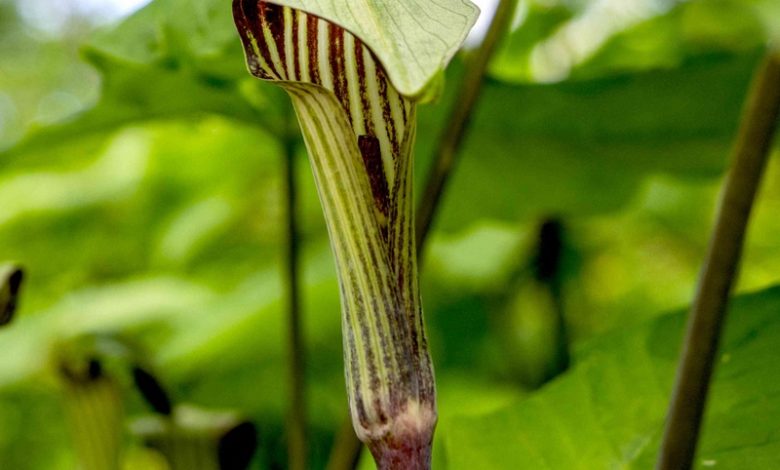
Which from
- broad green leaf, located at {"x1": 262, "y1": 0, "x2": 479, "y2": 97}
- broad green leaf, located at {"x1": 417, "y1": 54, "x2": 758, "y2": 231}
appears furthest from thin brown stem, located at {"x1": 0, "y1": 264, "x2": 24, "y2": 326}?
broad green leaf, located at {"x1": 417, "y1": 54, "x2": 758, "y2": 231}

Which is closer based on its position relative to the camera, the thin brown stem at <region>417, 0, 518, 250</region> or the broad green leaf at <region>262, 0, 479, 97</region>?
the broad green leaf at <region>262, 0, 479, 97</region>

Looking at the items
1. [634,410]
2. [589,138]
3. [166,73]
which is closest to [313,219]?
[589,138]

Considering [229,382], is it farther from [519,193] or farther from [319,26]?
[319,26]

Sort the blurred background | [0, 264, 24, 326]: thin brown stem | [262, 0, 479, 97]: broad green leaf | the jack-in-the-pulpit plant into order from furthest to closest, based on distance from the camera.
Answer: the blurred background, [0, 264, 24, 326]: thin brown stem, the jack-in-the-pulpit plant, [262, 0, 479, 97]: broad green leaf

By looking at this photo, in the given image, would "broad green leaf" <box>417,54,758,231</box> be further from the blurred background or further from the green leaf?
the green leaf

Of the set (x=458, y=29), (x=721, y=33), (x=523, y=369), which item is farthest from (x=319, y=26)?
(x=721, y=33)

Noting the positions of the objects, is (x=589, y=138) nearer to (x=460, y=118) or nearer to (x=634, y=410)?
(x=460, y=118)
